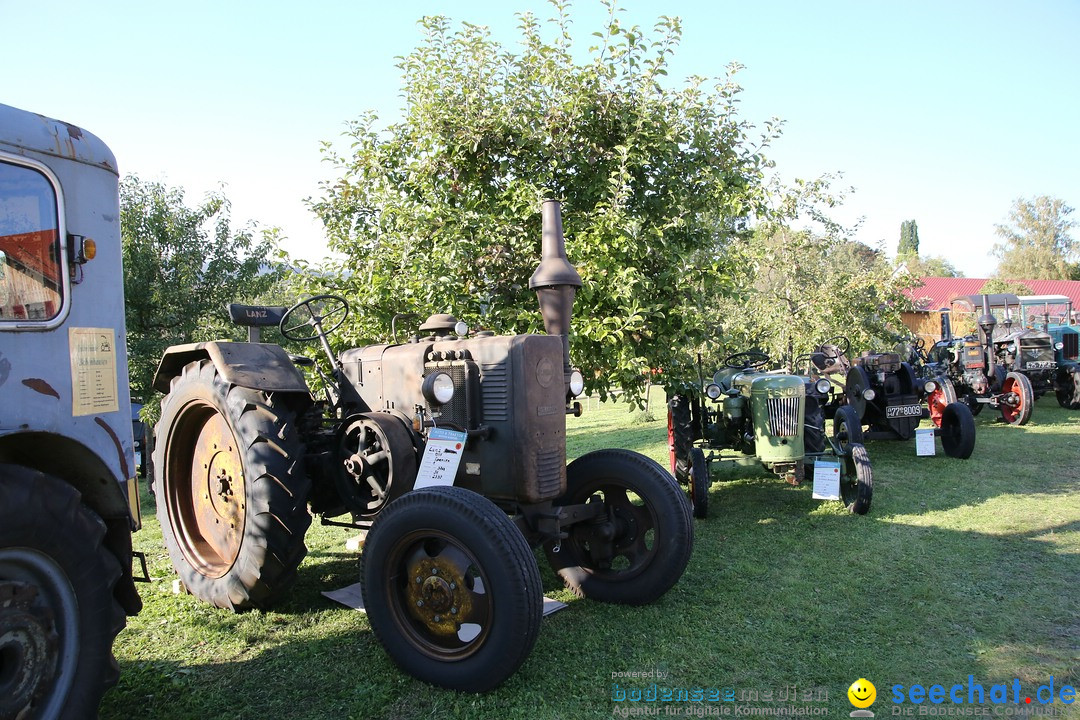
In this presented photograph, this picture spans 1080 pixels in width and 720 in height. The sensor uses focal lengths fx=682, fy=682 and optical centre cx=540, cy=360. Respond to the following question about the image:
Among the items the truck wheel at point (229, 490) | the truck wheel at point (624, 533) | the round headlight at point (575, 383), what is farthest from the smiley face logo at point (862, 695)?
the truck wheel at point (229, 490)

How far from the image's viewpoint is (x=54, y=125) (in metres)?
2.50

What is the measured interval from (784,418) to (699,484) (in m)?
1.07

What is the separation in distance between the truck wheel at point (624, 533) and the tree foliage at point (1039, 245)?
49111mm

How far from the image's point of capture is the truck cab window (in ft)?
7.62

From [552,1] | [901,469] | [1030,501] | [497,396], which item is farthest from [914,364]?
[497,396]

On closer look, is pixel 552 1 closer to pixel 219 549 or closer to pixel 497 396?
pixel 497 396

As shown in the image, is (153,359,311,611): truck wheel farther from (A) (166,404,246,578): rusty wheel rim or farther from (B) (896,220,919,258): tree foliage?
(B) (896,220,919,258): tree foliage

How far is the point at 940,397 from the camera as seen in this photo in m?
9.12

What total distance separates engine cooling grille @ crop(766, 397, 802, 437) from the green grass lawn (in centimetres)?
87

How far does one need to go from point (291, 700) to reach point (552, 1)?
5.23m

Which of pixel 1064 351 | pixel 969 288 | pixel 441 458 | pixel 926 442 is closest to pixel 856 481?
pixel 926 442

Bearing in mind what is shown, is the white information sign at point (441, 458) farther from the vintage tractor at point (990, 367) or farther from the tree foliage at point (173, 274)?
the vintage tractor at point (990, 367)

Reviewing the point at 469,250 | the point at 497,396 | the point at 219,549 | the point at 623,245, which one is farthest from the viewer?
the point at 469,250

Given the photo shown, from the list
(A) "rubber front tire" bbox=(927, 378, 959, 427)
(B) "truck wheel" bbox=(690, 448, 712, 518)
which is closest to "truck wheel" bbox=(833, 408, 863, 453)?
(B) "truck wheel" bbox=(690, 448, 712, 518)
